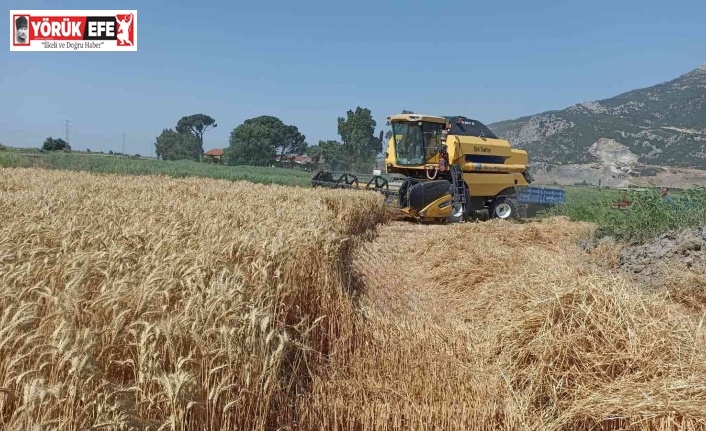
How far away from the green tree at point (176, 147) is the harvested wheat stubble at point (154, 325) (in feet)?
284

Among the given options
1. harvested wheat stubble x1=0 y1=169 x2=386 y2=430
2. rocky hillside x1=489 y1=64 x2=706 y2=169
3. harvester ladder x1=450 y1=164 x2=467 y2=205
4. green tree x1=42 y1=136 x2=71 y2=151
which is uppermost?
rocky hillside x1=489 y1=64 x2=706 y2=169

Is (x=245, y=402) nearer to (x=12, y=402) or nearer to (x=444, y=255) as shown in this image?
(x=12, y=402)

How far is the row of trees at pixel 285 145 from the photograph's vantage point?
63.2 metres

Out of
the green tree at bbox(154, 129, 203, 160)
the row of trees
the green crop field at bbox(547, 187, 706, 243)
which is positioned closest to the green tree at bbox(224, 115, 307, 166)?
the row of trees

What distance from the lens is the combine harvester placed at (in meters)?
12.2

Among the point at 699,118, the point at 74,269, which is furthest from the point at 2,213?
the point at 699,118

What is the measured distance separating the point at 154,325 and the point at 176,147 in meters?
90.9

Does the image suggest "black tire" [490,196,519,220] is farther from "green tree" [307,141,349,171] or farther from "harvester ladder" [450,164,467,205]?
"green tree" [307,141,349,171]

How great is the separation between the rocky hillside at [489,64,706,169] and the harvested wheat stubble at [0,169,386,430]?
89.9m

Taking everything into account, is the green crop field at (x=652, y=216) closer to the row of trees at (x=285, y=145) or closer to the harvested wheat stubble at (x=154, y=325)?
the harvested wheat stubble at (x=154, y=325)

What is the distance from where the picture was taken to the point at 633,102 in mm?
114438

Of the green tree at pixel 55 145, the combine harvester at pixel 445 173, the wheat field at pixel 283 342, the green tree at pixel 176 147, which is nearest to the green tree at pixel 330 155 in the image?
the green tree at pixel 176 147

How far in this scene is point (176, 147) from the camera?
85.1m

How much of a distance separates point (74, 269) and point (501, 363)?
2880 millimetres
